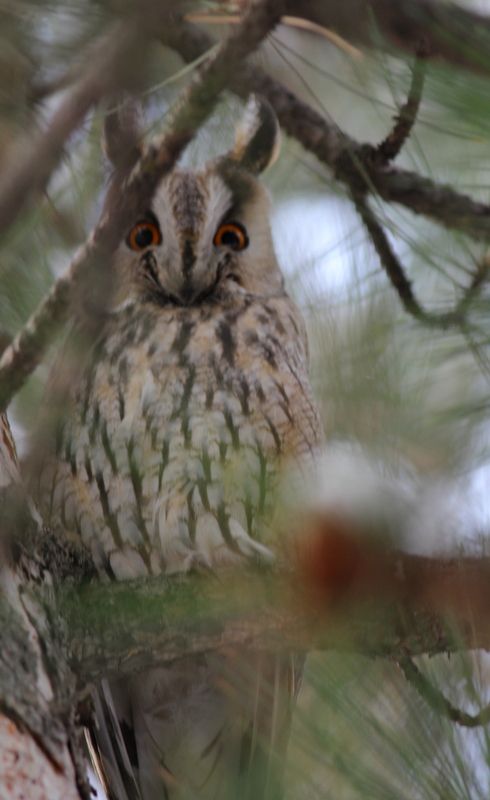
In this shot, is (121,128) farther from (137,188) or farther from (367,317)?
(367,317)

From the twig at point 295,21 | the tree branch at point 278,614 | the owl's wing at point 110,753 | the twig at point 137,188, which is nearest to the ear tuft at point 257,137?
the twig at point 295,21

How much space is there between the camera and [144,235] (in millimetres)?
1504

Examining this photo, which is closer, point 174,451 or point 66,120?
point 66,120

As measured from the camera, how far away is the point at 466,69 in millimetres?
1139

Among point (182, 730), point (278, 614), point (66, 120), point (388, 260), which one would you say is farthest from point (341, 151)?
point (182, 730)

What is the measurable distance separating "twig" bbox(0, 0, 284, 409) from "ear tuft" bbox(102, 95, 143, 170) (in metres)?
0.17

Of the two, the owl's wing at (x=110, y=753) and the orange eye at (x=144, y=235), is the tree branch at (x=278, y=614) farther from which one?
the orange eye at (x=144, y=235)

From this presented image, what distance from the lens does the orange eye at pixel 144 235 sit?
1.50 m

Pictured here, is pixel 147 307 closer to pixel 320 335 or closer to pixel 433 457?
pixel 320 335

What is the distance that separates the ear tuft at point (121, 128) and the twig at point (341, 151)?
0.17 m

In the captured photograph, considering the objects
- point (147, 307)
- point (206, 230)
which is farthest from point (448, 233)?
point (147, 307)

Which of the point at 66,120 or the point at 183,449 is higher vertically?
the point at 66,120

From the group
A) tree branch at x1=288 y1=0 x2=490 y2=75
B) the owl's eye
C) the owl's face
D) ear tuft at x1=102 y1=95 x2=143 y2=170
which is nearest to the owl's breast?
the owl's face

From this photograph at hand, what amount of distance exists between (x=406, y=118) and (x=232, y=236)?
537mm
